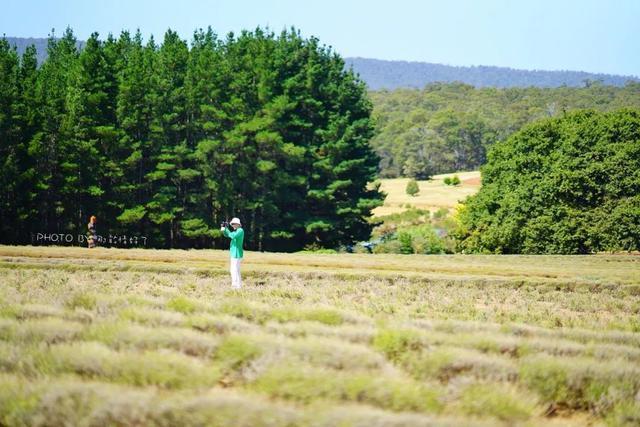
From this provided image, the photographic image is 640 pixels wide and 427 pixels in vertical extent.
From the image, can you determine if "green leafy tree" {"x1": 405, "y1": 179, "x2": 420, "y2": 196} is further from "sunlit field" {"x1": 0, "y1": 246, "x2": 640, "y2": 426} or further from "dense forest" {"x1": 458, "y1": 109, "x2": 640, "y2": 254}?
"sunlit field" {"x1": 0, "y1": 246, "x2": 640, "y2": 426}

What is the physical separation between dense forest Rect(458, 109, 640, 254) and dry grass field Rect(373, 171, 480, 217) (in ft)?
104

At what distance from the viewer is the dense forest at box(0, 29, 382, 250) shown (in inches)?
1759

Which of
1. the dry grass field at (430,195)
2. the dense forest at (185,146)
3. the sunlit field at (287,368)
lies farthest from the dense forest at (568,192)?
the sunlit field at (287,368)

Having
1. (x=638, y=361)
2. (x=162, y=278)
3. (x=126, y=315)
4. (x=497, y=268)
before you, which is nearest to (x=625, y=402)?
(x=638, y=361)

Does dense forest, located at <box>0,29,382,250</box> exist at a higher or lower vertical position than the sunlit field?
higher

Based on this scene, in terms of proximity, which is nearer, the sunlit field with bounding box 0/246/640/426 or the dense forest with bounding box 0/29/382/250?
the sunlit field with bounding box 0/246/640/426

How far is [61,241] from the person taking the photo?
44688 mm

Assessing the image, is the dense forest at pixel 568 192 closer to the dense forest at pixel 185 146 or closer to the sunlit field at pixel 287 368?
the dense forest at pixel 185 146

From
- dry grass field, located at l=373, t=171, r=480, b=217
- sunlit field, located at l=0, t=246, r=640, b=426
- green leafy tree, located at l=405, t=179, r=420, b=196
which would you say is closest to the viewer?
sunlit field, located at l=0, t=246, r=640, b=426

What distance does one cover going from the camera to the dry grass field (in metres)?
95.9

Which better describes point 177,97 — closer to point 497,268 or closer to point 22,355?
point 497,268

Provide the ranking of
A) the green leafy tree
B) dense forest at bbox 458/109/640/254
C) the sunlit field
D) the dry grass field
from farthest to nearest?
1. the green leafy tree
2. the dry grass field
3. dense forest at bbox 458/109/640/254
4. the sunlit field

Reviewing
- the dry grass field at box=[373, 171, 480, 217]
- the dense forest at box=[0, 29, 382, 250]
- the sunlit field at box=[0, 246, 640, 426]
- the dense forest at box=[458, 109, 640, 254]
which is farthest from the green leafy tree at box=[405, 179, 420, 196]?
the sunlit field at box=[0, 246, 640, 426]

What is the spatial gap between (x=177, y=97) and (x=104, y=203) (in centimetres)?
1010
